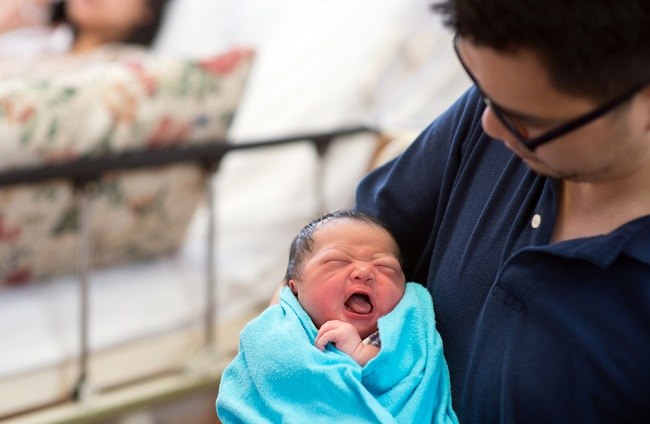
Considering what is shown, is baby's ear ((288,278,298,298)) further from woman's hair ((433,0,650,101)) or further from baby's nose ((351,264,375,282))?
woman's hair ((433,0,650,101))

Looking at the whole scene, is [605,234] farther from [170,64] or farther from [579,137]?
[170,64]

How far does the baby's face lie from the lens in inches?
47.6

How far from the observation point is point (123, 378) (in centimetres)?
196

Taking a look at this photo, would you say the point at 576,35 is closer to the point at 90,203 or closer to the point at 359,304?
the point at 359,304

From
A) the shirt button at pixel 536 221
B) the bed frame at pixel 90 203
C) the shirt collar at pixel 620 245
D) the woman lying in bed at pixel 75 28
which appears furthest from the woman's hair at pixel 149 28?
the shirt collar at pixel 620 245

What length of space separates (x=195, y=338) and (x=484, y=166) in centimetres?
102

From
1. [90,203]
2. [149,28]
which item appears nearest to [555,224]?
[90,203]

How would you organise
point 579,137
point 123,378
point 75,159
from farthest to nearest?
point 123,378 → point 75,159 → point 579,137

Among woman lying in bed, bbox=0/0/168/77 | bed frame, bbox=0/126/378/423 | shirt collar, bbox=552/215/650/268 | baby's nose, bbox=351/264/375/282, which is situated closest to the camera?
shirt collar, bbox=552/215/650/268

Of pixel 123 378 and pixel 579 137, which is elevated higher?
pixel 579 137

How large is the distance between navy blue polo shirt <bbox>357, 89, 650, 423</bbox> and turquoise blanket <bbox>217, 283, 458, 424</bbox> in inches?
1.2

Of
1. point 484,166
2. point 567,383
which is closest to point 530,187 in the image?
point 484,166

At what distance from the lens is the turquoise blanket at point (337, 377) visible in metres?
1.10

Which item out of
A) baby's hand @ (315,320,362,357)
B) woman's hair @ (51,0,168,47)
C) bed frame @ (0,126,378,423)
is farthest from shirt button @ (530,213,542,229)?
woman's hair @ (51,0,168,47)
